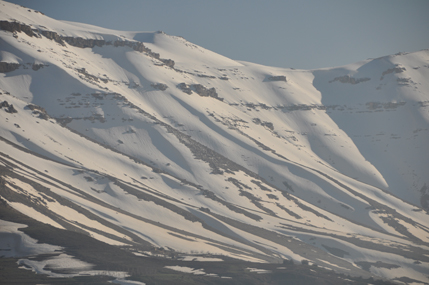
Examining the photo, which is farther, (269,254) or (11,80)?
(11,80)

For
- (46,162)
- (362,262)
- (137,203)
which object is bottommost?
(362,262)

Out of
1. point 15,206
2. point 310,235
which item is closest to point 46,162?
point 15,206

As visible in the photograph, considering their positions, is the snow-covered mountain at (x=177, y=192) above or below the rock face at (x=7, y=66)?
below

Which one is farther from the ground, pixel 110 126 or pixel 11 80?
pixel 11 80

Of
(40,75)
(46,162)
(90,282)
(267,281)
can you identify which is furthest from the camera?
(40,75)

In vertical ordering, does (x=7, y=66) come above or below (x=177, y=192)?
above

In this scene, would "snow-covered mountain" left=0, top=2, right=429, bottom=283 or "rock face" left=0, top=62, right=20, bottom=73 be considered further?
"rock face" left=0, top=62, right=20, bottom=73

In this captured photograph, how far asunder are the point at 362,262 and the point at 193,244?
43.9m

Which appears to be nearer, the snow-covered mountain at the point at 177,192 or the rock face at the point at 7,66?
the snow-covered mountain at the point at 177,192

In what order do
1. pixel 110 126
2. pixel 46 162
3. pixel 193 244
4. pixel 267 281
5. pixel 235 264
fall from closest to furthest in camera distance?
1. pixel 267 281
2. pixel 235 264
3. pixel 193 244
4. pixel 46 162
5. pixel 110 126

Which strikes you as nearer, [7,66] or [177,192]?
[177,192]

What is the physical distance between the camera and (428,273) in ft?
402

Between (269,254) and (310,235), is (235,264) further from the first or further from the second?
(310,235)

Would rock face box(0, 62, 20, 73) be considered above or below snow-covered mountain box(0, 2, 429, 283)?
above
